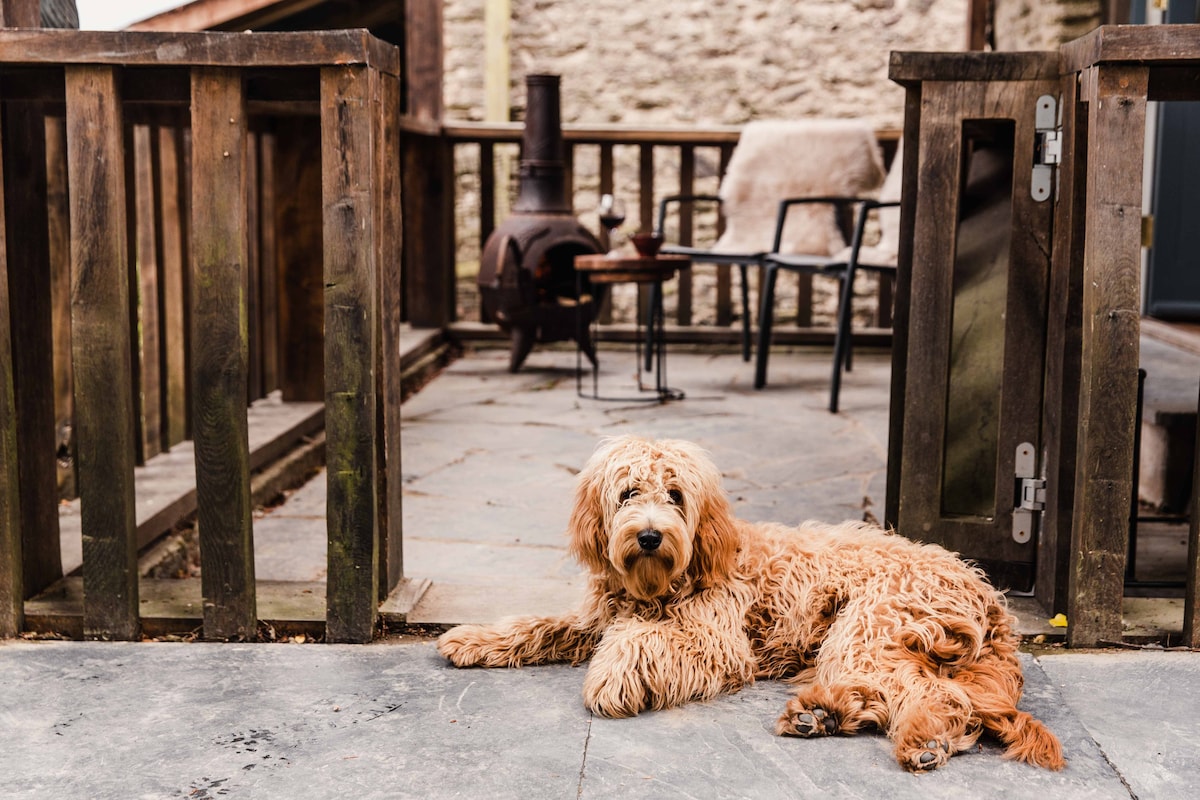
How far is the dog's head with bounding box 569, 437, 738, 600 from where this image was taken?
7.56 ft

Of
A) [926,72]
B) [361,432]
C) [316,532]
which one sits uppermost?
[926,72]

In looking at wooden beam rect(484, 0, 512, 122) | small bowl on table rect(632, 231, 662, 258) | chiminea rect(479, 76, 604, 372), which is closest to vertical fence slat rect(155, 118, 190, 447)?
small bowl on table rect(632, 231, 662, 258)

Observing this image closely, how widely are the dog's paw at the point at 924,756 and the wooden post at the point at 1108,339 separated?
739mm

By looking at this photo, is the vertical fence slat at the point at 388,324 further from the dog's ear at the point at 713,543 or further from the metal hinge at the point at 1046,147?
the metal hinge at the point at 1046,147

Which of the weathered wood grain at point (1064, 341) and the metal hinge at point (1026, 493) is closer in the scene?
the weathered wood grain at point (1064, 341)

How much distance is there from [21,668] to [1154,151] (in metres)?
5.71

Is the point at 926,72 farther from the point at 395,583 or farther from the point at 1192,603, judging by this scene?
the point at 395,583

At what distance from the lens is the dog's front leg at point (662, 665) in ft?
7.44

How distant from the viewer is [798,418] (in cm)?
544

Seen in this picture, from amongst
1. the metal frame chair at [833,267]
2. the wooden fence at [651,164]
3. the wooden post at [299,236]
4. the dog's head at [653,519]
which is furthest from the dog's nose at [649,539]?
the wooden fence at [651,164]

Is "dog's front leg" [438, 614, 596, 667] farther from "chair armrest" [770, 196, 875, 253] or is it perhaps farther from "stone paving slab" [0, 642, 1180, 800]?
"chair armrest" [770, 196, 875, 253]

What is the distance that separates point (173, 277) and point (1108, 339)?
316 cm

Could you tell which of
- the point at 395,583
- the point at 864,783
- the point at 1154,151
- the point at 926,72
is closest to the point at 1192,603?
the point at 864,783

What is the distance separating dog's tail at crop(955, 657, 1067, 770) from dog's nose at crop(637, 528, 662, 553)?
58 centimetres
